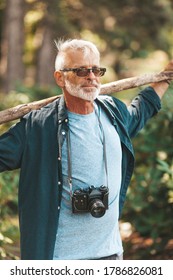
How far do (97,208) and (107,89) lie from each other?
1.04m

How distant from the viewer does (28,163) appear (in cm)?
367

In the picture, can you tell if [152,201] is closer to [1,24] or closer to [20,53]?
[20,53]

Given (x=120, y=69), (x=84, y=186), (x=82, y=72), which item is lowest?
(x=84, y=186)

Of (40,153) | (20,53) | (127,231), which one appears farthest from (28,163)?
(20,53)

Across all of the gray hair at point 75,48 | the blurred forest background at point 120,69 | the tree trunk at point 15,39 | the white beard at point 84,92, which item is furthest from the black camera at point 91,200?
the tree trunk at point 15,39

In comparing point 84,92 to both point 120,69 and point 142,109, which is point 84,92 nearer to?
point 142,109

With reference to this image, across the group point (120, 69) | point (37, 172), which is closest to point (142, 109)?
point (37, 172)

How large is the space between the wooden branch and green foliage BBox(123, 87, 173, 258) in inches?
82.1

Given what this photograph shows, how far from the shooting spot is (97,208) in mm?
3666

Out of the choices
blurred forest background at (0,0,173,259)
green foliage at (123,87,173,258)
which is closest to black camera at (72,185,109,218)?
blurred forest background at (0,0,173,259)

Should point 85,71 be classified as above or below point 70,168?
above

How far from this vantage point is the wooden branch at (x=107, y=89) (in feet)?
13.2

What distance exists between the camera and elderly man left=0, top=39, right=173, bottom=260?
3.65 metres
